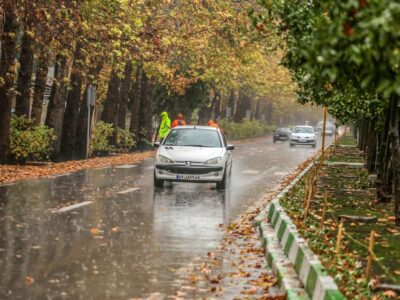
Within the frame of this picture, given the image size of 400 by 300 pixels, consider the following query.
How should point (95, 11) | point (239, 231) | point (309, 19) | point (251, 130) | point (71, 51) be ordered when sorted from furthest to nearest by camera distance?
1. point (251, 130)
2. point (71, 51)
3. point (95, 11)
4. point (239, 231)
5. point (309, 19)

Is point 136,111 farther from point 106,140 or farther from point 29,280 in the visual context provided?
point 29,280

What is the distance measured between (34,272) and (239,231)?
4646mm

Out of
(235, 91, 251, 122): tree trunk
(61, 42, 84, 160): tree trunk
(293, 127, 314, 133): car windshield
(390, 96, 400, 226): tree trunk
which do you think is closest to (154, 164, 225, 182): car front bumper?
(390, 96, 400, 226): tree trunk

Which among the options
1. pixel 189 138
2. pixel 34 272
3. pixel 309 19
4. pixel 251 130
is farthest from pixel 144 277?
pixel 251 130

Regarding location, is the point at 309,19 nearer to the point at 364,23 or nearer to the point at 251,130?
the point at 364,23

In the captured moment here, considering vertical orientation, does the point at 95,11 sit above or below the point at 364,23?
above

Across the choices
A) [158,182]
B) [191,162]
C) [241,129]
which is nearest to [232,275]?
[191,162]

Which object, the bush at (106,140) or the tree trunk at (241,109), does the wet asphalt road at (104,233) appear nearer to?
the bush at (106,140)

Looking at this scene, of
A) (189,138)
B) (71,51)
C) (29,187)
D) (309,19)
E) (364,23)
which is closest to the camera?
(364,23)

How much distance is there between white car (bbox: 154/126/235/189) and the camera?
19.8 metres

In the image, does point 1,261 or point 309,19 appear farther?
point 1,261

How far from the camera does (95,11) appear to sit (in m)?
23.3

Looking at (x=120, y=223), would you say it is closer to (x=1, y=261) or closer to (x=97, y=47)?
(x=1, y=261)

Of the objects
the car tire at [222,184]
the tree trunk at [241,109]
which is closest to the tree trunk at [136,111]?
the car tire at [222,184]
